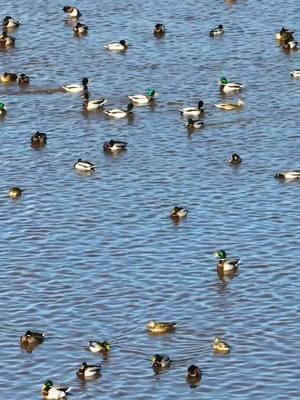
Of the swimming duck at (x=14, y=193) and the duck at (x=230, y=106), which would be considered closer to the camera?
the swimming duck at (x=14, y=193)

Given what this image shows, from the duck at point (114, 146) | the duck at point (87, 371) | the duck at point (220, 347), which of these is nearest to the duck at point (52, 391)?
the duck at point (87, 371)

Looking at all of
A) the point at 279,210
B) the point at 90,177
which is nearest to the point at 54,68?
the point at 90,177

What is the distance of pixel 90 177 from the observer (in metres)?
70.4

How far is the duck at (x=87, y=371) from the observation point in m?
51.0

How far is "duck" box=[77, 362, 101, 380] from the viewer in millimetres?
50969

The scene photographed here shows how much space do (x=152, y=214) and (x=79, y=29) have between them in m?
29.9

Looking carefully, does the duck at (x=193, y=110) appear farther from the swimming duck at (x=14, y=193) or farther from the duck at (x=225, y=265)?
the duck at (x=225, y=265)

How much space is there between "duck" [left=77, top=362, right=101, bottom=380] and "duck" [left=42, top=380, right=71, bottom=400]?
36.5 inches

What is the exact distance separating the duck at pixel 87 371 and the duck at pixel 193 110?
27334 mm

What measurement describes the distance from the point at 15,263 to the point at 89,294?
14.6 ft

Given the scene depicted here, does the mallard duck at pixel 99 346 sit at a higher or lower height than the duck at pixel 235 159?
lower

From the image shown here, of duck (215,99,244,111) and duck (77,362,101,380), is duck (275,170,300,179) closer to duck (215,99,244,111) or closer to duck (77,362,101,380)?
duck (215,99,244,111)

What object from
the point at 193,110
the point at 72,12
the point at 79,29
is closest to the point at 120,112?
the point at 193,110

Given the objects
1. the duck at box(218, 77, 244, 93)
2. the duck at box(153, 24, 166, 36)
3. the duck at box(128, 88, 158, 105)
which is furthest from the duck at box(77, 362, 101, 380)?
the duck at box(153, 24, 166, 36)
